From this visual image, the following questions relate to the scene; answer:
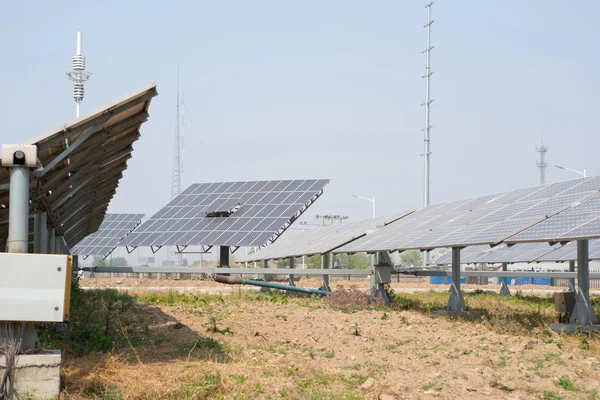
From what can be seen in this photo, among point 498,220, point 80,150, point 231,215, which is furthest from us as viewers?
point 231,215

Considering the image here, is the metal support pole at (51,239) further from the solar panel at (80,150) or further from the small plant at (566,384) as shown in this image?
the small plant at (566,384)

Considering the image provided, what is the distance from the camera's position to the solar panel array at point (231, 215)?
3634 cm

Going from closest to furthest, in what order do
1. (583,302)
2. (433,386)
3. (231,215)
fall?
(433,386), (583,302), (231,215)

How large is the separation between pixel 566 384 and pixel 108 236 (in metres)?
49.7

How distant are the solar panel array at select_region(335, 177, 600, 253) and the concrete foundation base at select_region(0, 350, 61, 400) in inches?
343

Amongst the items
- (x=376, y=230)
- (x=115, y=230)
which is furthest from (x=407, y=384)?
(x=115, y=230)

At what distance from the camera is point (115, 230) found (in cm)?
5725

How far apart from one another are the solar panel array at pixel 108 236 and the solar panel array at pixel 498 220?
3196 centimetres

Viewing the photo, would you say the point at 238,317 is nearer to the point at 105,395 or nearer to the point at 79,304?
the point at 79,304

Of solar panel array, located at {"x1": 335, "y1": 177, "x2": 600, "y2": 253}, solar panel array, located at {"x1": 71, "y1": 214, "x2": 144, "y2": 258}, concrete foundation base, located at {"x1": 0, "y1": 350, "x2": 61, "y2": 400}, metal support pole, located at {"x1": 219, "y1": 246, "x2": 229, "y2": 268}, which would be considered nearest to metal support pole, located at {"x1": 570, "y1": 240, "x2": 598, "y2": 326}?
solar panel array, located at {"x1": 335, "y1": 177, "x2": 600, "y2": 253}

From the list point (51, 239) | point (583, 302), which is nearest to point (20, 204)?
point (51, 239)

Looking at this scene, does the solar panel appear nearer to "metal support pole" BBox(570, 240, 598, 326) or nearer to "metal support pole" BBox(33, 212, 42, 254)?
"metal support pole" BBox(33, 212, 42, 254)

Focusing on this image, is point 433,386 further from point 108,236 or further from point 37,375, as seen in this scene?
point 108,236

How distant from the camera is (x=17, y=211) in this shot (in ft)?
28.2
